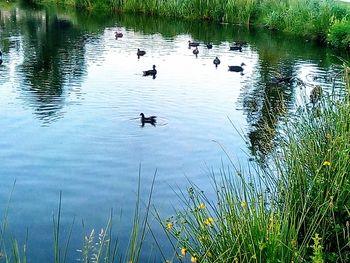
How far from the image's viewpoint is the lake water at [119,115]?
30.3 ft

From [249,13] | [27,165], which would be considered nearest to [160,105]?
[27,165]

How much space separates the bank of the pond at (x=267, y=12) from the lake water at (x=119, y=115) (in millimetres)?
1679

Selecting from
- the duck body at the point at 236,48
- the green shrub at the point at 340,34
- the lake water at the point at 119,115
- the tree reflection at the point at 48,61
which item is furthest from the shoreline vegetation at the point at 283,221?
the green shrub at the point at 340,34

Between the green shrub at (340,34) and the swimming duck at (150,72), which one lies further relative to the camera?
the green shrub at (340,34)

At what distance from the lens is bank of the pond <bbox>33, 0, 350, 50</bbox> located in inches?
1094

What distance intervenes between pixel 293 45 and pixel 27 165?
1892 cm

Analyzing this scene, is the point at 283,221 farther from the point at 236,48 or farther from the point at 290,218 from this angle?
the point at 236,48

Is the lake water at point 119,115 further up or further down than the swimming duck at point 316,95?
further down

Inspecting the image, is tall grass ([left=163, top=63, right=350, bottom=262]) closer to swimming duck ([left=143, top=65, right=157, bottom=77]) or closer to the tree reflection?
the tree reflection

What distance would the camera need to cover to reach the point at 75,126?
13.0 m

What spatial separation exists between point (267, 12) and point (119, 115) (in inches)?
838

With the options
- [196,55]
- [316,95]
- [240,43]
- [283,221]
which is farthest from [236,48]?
[283,221]

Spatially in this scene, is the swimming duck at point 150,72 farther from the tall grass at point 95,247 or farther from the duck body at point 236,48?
the tall grass at point 95,247

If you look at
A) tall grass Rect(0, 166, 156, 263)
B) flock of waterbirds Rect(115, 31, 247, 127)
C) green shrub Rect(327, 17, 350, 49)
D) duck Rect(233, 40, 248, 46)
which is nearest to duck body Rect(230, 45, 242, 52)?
flock of waterbirds Rect(115, 31, 247, 127)
